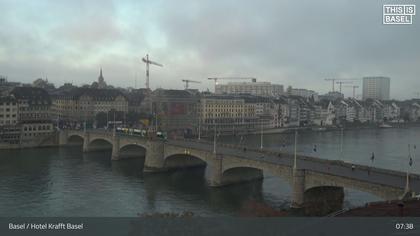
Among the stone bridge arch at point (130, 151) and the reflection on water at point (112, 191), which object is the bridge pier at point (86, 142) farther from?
the reflection on water at point (112, 191)

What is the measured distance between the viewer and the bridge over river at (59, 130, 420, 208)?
21.3 metres

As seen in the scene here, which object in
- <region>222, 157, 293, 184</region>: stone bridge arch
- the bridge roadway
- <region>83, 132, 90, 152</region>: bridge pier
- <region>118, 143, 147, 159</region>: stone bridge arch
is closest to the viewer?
the bridge roadway

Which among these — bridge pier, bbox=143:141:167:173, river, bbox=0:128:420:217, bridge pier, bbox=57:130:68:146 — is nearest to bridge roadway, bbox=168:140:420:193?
river, bbox=0:128:420:217

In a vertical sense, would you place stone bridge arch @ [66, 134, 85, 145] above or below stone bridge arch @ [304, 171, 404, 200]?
below

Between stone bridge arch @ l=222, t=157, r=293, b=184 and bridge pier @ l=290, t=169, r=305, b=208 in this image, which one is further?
stone bridge arch @ l=222, t=157, r=293, b=184

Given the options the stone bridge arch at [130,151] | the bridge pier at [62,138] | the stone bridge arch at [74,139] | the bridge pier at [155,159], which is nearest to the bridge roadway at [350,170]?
the bridge pier at [155,159]

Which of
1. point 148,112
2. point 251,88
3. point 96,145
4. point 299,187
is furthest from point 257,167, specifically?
point 251,88

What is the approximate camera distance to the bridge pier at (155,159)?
37.1m

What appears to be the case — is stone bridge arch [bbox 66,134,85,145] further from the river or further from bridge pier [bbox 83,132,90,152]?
the river

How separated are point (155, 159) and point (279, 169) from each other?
45.0 feet

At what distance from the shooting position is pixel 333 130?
92.8 meters

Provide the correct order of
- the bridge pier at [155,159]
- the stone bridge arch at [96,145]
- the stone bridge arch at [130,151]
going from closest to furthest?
the bridge pier at [155,159]
the stone bridge arch at [130,151]
the stone bridge arch at [96,145]
